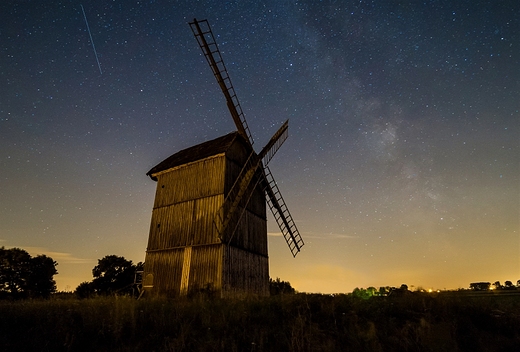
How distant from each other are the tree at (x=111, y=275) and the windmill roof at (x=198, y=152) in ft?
40.4

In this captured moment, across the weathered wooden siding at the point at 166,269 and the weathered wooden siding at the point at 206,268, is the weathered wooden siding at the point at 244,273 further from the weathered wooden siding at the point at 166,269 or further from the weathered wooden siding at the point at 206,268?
the weathered wooden siding at the point at 166,269

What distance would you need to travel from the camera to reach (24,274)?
112 feet

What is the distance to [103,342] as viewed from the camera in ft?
27.0

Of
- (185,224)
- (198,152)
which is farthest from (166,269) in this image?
(198,152)

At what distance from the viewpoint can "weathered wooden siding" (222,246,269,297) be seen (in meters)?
16.5

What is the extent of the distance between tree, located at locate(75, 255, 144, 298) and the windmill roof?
40.4 ft

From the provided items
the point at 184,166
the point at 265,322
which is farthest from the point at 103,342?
the point at 184,166

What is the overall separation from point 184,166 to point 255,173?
16.5 feet

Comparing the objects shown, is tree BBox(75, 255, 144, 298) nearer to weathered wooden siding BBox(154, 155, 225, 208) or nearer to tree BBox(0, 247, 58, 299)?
tree BBox(0, 247, 58, 299)

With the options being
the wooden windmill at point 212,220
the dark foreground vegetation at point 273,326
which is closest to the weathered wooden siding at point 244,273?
the wooden windmill at point 212,220

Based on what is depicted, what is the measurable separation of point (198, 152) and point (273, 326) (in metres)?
14.2

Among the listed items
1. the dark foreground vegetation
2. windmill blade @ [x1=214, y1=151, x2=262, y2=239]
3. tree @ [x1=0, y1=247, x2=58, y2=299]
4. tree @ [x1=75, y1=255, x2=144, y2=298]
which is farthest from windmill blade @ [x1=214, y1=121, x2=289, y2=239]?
tree @ [x1=0, y1=247, x2=58, y2=299]

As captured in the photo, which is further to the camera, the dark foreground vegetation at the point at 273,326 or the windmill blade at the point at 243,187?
the windmill blade at the point at 243,187

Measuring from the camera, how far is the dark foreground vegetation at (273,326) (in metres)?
7.93
